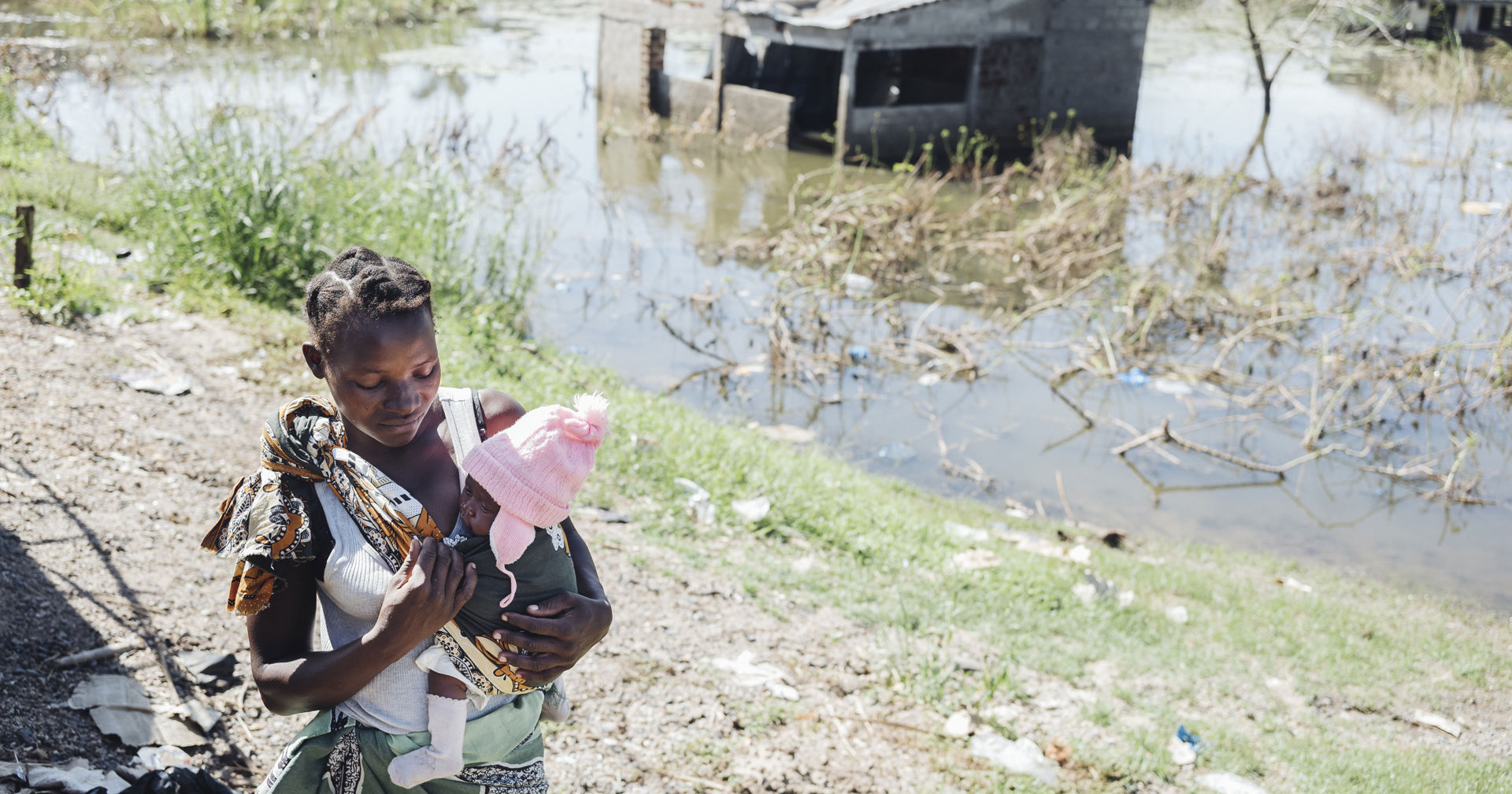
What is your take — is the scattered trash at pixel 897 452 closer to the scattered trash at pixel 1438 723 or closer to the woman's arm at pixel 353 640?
the scattered trash at pixel 1438 723

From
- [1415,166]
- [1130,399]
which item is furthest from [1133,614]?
[1415,166]

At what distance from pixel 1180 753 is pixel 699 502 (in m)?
1.90

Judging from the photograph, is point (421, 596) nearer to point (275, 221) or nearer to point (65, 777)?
point (65, 777)

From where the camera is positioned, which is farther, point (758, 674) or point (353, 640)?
point (758, 674)

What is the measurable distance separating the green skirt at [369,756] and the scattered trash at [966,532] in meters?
3.21

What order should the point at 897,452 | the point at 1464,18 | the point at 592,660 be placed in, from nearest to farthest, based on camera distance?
the point at 592,660 < the point at 897,452 < the point at 1464,18

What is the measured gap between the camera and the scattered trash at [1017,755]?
2.90 metres

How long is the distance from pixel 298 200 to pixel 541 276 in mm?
2120

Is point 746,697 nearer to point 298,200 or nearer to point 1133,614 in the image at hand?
point 1133,614

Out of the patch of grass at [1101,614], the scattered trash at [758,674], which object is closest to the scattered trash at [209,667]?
the scattered trash at [758,674]

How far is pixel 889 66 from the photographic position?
13.1 meters

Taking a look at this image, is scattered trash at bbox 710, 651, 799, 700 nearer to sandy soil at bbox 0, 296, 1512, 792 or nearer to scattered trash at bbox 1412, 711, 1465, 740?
sandy soil at bbox 0, 296, 1512, 792

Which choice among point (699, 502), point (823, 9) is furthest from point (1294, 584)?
point (823, 9)

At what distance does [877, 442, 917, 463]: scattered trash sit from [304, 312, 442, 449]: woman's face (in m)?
4.58
